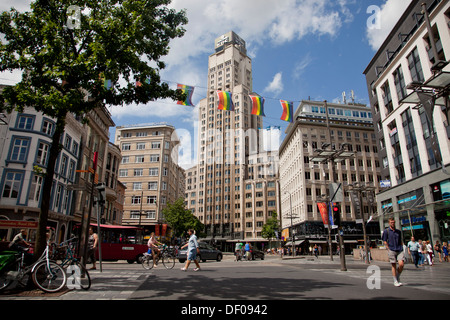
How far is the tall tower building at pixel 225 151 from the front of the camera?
101250mm

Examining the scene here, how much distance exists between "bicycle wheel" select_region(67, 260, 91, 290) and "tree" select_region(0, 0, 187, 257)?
45.2 inches

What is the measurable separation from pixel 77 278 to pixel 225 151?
102 meters

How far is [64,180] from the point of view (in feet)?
102

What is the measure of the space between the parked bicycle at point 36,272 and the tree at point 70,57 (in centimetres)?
75

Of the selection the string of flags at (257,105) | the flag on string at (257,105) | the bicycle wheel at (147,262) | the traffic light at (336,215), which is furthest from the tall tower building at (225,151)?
the traffic light at (336,215)

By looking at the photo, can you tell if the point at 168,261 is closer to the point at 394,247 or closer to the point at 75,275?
the point at 75,275

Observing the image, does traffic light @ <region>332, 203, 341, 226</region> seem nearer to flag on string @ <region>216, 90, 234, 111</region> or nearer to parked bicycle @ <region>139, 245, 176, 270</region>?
parked bicycle @ <region>139, 245, 176, 270</region>

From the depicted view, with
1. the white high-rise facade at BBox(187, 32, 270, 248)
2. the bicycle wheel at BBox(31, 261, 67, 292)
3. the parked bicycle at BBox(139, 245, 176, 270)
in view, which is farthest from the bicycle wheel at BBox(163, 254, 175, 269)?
the white high-rise facade at BBox(187, 32, 270, 248)

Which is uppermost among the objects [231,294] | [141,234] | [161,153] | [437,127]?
[161,153]

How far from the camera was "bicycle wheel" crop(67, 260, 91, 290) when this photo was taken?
6.80 meters

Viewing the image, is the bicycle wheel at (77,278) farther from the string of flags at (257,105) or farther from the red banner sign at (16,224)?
the red banner sign at (16,224)

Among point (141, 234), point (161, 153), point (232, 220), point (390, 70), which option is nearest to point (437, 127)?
point (390, 70)
